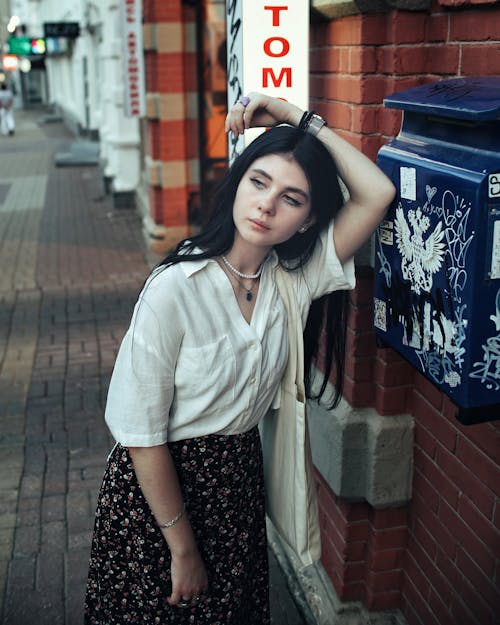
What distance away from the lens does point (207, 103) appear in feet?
31.1

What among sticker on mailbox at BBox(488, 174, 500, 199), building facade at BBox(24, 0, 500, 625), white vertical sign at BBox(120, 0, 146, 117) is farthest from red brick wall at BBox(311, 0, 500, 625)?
white vertical sign at BBox(120, 0, 146, 117)

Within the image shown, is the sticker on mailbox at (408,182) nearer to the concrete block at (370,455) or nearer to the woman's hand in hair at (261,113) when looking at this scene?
the woman's hand in hair at (261,113)

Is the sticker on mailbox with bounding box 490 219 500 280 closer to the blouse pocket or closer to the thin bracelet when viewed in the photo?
the blouse pocket

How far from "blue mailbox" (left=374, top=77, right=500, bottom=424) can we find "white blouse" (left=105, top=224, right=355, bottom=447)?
308 mm

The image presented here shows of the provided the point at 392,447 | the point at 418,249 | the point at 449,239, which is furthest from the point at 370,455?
the point at 449,239

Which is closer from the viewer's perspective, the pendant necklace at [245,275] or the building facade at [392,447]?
the pendant necklace at [245,275]

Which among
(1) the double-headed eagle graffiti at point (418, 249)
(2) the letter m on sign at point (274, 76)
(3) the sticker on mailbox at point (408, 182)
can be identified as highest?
(2) the letter m on sign at point (274, 76)

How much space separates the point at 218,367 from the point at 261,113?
767 millimetres

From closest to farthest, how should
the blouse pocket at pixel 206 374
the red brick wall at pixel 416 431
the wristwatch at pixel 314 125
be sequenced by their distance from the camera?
1. the blouse pocket at pixel 206 374
2. the wristwatch at pixel 314 125
3. the red brick wall at pixel 416 431

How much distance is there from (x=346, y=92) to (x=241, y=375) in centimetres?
116

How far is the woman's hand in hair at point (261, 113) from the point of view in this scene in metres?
2.17

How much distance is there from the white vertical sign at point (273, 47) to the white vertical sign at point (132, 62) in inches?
301

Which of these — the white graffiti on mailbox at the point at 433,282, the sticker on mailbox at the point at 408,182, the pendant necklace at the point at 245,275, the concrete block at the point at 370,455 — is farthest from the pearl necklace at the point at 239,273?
the concrete block at the point at 370,455

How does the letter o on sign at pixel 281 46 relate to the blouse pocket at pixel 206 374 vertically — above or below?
above
